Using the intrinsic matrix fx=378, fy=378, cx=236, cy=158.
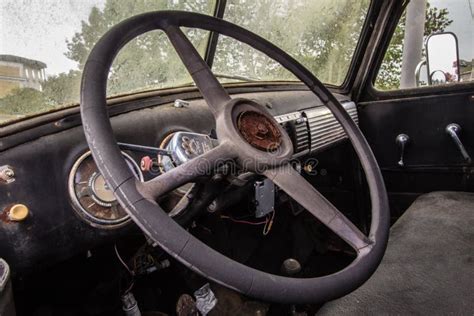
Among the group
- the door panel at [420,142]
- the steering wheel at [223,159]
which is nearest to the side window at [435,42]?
the door panel at [420,142]

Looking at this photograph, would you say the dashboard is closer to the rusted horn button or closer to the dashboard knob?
the dashboard knob

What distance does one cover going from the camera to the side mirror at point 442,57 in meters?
1.93

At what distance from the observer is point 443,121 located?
1.99 meters

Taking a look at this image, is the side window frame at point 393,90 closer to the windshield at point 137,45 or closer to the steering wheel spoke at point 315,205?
the windshield at point 137,45

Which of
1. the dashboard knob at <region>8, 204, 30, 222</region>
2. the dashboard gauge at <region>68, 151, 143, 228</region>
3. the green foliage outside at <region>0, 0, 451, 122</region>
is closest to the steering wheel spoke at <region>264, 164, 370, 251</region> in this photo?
the dashboard gauge at <region>68, 151, 143, 228</region>

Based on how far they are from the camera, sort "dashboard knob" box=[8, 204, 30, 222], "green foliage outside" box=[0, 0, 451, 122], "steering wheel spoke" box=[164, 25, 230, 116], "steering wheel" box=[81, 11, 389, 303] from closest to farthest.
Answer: "steering wheel" box=[81, 11, 389, 303], "dashboard knob" box=[8, 204, 30, 222], "steering wheel spoke" box=[164, 25, 230, 116], "green foliage outside" box=[0, 0, 451, 122]

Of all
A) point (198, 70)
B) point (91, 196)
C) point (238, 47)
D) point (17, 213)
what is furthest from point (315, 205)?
point (238, 47)

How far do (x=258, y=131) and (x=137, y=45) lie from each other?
2.37ft

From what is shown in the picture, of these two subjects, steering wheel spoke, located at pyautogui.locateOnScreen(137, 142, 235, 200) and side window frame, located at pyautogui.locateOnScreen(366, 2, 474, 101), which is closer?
steering wheel spoke, located at pyautogui.locateOnScreen(137, 142, 235, 200)

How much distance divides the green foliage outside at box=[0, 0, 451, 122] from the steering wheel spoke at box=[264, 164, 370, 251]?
2.40ft

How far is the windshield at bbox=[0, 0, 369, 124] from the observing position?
3.74 ft

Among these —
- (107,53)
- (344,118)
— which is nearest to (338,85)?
(344,118)

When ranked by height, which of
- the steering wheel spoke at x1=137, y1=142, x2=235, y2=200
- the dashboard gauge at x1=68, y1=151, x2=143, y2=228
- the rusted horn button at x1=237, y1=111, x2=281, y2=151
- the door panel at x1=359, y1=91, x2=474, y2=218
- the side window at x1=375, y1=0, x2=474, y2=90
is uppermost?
the side window at x1=375, y1=0, x2=474, y2=90

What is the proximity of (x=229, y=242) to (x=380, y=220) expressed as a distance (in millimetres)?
828
